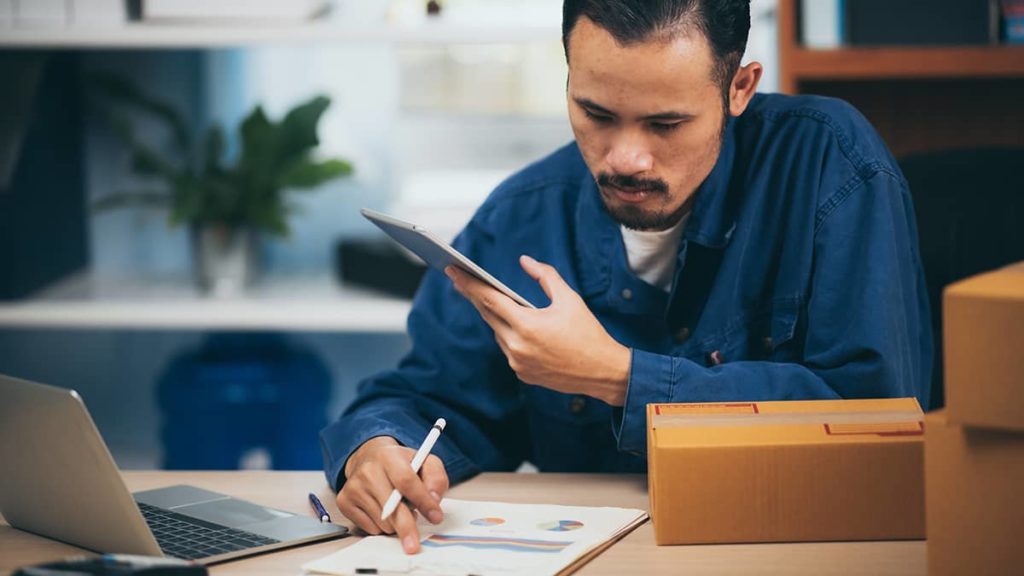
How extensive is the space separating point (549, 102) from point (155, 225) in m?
0.85

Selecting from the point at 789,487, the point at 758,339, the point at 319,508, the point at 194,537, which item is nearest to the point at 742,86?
the point at 758,339

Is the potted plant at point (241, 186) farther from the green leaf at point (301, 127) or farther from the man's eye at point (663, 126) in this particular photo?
the man's eye at point (663, 126)

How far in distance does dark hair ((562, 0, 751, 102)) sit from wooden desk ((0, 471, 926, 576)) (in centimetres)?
45

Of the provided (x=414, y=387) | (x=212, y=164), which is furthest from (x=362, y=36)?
(x=414, y=387)

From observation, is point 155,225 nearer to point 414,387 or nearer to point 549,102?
point 549,102

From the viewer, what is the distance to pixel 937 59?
211 cm

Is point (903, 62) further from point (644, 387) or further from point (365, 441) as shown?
point (365, 441)

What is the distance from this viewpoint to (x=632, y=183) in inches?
51.5

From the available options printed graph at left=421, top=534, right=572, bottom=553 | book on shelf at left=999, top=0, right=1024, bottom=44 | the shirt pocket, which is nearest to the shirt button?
the shirt pocket

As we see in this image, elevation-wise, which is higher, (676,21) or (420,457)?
(676,21)

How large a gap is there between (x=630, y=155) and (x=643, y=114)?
4 cm

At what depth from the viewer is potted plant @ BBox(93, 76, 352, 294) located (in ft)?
7.48

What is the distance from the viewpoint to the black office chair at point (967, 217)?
163 cm

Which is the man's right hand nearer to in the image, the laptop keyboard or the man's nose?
the laptop keyboard
